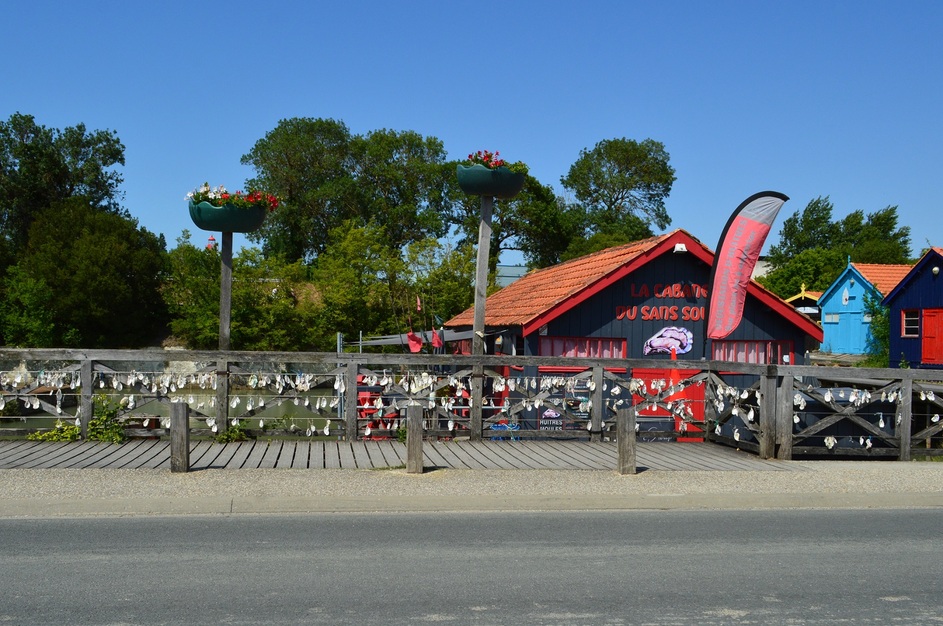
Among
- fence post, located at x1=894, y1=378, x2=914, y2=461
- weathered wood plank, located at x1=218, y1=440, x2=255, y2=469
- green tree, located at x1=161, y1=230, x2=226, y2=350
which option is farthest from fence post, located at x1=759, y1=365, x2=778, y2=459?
green tree, located at x1=161, y1=230, x2=226, y2=350

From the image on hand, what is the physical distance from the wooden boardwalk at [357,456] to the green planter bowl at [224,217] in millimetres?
3300

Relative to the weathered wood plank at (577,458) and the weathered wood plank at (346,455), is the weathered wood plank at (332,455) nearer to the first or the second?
the weathered wood plank at (346,455)

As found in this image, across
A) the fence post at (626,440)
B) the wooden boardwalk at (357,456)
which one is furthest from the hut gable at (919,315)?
the fence post at (626,440)

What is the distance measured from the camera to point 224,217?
12945 mm

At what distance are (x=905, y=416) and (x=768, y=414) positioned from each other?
2.07m

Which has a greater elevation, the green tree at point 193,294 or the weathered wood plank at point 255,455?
the green tree at point 193,294

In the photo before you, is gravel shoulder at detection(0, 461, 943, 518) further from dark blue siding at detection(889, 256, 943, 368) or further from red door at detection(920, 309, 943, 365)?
dark blue siding at detection(889, 256, 943, 368)

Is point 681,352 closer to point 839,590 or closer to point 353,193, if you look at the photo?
point 839,590

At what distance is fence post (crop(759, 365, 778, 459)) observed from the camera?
11.8 meters

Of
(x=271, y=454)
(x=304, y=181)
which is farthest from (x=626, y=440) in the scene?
(x=304, y=181)

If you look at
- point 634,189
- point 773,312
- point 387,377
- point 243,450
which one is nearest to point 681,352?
point 773,312

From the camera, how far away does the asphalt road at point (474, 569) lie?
5.64 meters

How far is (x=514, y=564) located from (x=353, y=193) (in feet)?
168

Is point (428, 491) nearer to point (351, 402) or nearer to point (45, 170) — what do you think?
point (351, 402)
